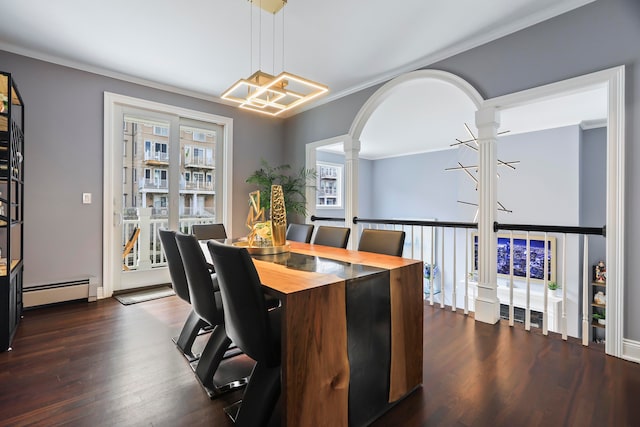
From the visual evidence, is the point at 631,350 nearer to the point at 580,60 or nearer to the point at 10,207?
the point at 580,60

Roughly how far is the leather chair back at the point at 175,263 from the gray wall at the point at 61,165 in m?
2.01

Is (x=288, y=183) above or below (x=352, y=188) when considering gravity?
above

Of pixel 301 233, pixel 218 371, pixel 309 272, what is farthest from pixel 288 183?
pixel 309 272

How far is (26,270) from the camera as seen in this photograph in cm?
314

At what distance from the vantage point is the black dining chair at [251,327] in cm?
129

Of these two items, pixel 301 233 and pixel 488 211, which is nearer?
pixel 488 211


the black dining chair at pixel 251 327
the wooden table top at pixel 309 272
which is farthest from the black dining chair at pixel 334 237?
the black dining chair at pixel 251 327

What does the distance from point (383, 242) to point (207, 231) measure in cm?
192

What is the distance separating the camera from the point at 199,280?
176 centimetres

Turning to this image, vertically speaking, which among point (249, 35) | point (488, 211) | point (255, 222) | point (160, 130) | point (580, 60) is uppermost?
point (249, 35)

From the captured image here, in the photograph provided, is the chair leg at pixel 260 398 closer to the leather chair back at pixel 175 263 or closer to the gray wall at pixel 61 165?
the leather chair back at pixel 175 263

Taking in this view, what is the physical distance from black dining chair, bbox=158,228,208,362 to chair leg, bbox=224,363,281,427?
0.84 m

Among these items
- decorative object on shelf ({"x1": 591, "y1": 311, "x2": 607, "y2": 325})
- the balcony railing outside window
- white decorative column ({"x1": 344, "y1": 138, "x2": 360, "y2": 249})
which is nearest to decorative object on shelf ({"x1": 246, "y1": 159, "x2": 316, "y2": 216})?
white decorative column ({"x1": 344, "y1": 138, "x2": 360, "y2": 249})

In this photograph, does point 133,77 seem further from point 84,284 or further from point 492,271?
point 492,271
